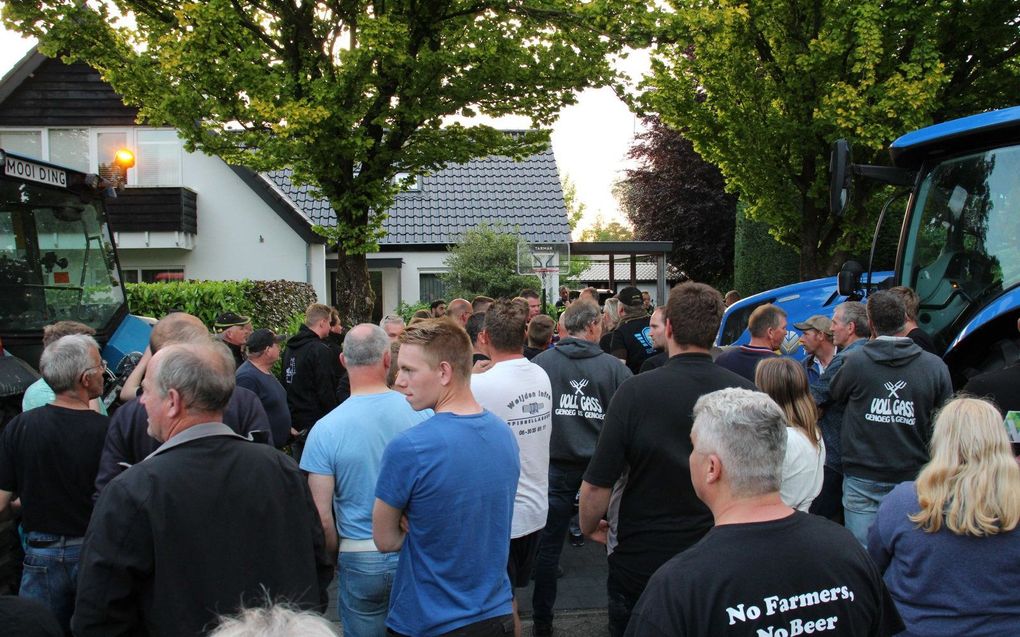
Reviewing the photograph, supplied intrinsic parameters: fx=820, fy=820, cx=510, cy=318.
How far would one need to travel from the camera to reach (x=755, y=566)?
6.72ft

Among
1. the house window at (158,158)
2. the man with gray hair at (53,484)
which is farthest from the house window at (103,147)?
the man with gray hair at (53,484)

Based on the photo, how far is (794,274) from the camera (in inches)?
838

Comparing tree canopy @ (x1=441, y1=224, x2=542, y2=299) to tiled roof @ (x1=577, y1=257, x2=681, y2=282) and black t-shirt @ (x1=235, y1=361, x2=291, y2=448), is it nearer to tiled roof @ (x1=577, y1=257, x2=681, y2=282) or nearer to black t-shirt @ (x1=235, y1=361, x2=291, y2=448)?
black t-shirt @ (x1=235, y1=361, x2=291, y2=448)

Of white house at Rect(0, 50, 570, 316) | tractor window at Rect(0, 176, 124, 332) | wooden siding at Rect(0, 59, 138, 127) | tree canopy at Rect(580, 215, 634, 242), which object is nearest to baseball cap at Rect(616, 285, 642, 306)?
tractor window at Rect(0, 176, 124, 332)

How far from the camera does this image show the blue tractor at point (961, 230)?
19.1ft

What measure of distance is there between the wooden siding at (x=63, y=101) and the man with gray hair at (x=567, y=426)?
15.6 metres

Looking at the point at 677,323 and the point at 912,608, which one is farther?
the point at 677,323

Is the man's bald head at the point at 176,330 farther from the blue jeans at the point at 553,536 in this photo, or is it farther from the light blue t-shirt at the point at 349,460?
the blue jeans at the point at 553,536

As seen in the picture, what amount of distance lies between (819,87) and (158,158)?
45.5ft

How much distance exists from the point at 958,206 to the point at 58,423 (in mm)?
6206

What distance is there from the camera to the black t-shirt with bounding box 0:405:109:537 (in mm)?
3822

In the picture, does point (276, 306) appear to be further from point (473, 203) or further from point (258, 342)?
point (473, 203)

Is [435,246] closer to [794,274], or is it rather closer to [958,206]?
[794,274]

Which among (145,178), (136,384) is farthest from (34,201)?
(145,178)
